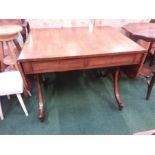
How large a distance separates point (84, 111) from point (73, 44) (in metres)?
0.81

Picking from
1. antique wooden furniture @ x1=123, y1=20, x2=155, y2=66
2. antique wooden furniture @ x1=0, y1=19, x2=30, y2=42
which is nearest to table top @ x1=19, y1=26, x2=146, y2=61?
antique wooden furniture @ x1=0, y1=19, x2=30, y2=42

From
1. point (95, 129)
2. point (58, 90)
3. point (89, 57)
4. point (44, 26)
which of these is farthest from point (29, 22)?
point (95, 129)

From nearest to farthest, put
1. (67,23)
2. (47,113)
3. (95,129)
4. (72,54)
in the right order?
(72,54) < (95,129) < (47,113) < (67,23)

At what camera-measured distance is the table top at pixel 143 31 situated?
1.79m

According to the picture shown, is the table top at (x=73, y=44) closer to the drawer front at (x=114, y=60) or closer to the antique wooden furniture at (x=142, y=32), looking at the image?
the drawer front at (x=114, y=60)

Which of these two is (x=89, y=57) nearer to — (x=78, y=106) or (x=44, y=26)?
(x=78, y=106)

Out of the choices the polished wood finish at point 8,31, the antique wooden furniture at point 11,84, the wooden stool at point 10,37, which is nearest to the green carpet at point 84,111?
the antique wooden furniture at point 11,84

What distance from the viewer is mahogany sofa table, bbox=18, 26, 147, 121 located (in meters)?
1.26

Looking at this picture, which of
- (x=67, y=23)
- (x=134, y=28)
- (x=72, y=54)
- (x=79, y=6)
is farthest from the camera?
(x=67, y=23)

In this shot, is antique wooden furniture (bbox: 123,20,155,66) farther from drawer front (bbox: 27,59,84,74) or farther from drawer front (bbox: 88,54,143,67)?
drawer front (bbox: 27,59,84,74)

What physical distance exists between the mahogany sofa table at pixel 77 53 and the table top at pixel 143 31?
1.03ft

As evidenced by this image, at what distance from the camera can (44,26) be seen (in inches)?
85.1

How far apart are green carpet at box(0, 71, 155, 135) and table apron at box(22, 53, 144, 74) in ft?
2.09

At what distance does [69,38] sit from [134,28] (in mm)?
1020
